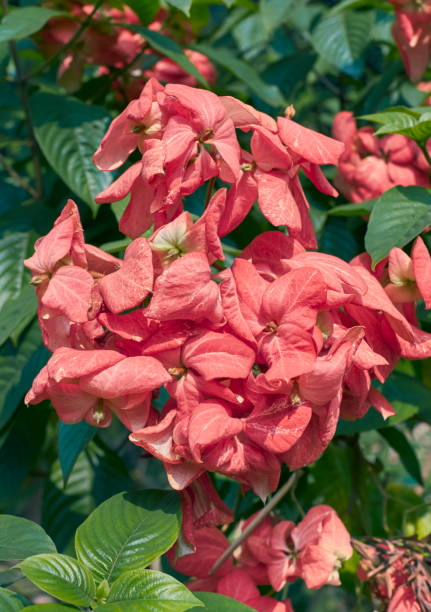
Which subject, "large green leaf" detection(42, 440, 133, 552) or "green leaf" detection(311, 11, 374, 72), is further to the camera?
"green leaf" detection(311, 11, 374, 72)

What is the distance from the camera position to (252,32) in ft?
6.51

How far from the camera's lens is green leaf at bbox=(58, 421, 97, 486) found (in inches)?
35.1

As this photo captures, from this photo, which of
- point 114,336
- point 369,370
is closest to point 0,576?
point 114,336

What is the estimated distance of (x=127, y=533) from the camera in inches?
26.8

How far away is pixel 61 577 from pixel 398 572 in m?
0.42

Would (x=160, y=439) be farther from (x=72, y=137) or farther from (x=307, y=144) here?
(x=72, y=137)

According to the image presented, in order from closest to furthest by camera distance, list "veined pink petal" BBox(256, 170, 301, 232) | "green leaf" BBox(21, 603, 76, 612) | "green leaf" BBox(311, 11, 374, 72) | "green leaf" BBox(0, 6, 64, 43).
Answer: "green leaf" BBox(21, 603, 76, 612) → "veined pink petal" BBox(256, 170, 301, 232) → "green leaf" BBox(0, 6, 64, 43) → "green leaf" BBox(311, 11, 374, 72)

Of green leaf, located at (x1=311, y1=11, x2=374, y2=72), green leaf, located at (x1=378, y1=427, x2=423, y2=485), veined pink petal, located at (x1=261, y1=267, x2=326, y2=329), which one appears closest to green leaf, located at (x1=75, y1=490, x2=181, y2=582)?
veined pink petal, located at (x1=261, y1=267, x2=326, y2=329)

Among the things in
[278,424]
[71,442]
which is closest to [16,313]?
[71,442]

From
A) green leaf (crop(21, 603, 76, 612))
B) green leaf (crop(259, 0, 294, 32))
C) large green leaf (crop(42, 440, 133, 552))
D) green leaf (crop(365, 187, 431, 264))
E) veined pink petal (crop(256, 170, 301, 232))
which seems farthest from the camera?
green leaf (crop(259, 0, 294, 32))

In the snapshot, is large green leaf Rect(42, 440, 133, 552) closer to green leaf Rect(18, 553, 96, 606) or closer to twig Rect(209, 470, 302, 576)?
twig Rect(209, 470, 302, 576)

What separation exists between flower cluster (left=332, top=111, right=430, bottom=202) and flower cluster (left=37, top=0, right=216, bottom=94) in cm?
41

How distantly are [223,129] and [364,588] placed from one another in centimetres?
71

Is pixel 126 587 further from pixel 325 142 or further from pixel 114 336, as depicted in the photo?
pixel 325 142
